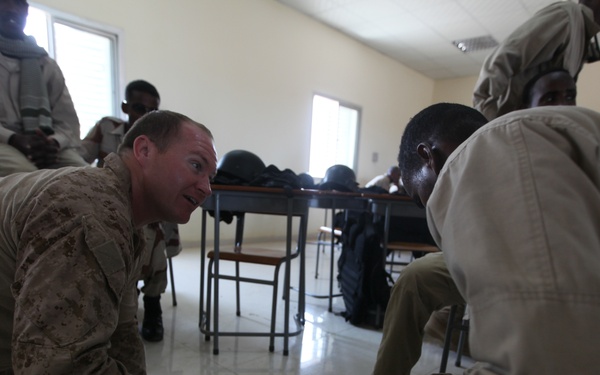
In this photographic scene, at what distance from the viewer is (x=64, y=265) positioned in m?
0.56

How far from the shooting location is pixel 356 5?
4758 mm

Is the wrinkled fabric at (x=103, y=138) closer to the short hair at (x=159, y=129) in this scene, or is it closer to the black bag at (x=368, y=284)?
the short hair at (x=159, y=129)

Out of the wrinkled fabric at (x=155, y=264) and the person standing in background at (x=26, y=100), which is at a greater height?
the person standing in background at (x=26, y=100)

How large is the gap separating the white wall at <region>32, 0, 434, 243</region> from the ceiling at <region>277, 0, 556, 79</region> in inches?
10.1

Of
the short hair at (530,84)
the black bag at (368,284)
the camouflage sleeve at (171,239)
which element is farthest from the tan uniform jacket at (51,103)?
the short hair at (530,84)

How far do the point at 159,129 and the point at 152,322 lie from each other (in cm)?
143

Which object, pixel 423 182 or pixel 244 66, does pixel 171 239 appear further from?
pixel 244 66

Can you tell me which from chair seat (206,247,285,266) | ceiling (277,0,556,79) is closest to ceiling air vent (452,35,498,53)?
ceiling (277,0,556,79)

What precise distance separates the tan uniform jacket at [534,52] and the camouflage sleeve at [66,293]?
1.97 m

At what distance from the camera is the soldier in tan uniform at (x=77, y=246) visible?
1.78 ft

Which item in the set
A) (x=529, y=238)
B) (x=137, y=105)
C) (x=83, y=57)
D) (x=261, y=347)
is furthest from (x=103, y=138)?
(x=529, y=238)

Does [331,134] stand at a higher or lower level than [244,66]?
lower

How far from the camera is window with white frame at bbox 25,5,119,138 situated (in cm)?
304

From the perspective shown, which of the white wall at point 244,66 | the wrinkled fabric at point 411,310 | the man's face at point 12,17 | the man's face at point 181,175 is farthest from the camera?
the white wall at point 244,66
